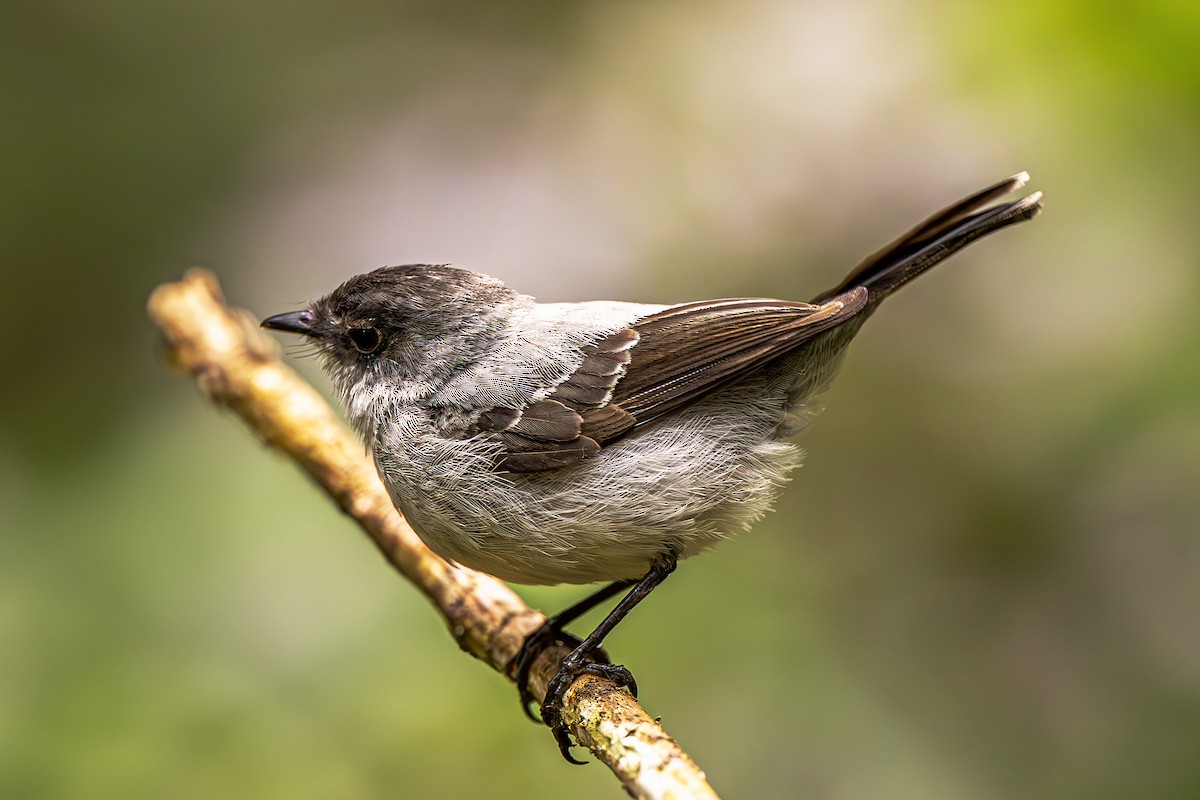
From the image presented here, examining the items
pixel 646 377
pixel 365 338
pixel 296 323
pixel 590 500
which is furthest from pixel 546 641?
pixel 296 323

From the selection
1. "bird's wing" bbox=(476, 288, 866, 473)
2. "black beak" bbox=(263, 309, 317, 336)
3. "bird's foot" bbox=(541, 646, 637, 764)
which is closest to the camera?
"bird's foot" bbox=(541, 646, 637, 764)

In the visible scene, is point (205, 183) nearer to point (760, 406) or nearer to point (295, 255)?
point (295, 255)

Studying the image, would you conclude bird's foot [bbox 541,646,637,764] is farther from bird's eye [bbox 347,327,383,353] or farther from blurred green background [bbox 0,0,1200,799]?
bird's eye [bbox 347,327,383,353]

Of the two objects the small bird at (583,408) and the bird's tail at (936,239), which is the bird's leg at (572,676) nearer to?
the small bird at (583,408)

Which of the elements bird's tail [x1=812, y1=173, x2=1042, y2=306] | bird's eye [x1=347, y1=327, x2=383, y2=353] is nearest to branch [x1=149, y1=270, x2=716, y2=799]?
bird's eye [x1=347, y1=327, x2=383, y2=353]

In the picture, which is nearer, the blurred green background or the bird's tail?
the bird's tail

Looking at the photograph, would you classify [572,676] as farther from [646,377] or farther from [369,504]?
[369,504]
